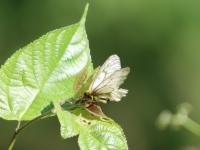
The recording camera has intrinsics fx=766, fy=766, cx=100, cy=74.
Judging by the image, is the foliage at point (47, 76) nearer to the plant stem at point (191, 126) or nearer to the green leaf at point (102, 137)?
the green leaf at point (102, 137)

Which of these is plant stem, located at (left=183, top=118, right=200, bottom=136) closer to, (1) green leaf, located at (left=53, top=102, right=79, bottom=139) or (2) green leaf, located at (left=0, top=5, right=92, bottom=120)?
(2) green leaf, located at (left=0, top=5, right=92, bottom=120)

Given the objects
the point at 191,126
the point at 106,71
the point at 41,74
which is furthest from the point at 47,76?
the point at 191,126

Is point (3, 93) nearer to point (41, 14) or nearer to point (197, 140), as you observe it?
point (197, 140)

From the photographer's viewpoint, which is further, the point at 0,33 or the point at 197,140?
the point at 0,33

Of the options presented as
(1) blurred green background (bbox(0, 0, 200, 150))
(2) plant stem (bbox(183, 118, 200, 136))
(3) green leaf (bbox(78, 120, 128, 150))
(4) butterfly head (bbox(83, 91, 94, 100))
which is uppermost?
(1) blurred green background (bbox(0, 0, 200, 150))

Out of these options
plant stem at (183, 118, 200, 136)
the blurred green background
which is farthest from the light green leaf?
the blurred green background

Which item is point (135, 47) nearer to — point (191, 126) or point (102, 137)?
point (191, 126)

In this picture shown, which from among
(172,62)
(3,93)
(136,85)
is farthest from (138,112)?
(3,93)
